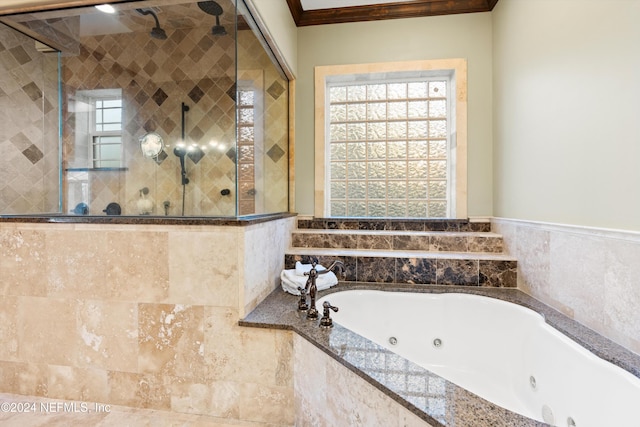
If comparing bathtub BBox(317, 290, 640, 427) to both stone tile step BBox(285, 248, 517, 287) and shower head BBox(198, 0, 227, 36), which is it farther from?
shower head BBox(198, 0, 227, 36)

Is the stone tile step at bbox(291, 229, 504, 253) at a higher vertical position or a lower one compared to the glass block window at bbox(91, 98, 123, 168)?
lower

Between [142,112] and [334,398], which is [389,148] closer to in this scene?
[334,398]

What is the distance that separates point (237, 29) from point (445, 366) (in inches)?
92.2

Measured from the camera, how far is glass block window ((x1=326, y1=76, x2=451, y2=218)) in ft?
8.55

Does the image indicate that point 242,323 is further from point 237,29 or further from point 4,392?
point 237,29

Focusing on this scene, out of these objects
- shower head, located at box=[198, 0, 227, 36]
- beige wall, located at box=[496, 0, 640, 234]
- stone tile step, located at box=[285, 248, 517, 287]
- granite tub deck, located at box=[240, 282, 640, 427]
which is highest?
shower head, located at box=[198, 0, 227, 36]

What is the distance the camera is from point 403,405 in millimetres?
818

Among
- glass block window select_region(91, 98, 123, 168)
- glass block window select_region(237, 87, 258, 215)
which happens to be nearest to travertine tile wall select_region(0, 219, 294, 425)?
glass block window select_region(237, 87, 258, 215)

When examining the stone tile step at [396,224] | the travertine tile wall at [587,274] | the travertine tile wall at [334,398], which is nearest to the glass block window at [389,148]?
the stone tile step at [396,224]

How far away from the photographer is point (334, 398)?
1101 millimetres

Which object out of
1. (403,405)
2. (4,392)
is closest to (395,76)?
(403,405)

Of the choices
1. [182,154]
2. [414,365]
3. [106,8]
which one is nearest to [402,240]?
[414,365]

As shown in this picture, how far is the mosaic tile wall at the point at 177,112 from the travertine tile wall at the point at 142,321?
1.78 ft

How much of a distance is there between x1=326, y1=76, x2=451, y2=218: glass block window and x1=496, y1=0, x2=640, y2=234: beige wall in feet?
1.59
